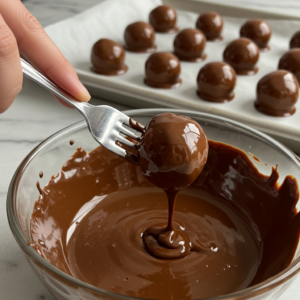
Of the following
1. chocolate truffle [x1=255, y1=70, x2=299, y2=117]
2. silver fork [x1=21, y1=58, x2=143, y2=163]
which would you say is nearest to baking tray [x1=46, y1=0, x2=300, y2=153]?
chocolate truffle [x1=255, y1=70, x2=299, y2=117]

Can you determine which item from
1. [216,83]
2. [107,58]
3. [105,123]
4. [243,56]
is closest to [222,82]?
[216,83]

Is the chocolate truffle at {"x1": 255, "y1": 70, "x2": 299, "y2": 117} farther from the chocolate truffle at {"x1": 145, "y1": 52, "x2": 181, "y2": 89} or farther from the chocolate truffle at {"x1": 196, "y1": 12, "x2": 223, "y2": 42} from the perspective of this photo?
the chocolate truffle at {"x1": 196, "y1": 12, "x2": 223, "y2": 42}

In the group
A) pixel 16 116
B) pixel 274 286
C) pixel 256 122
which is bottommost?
pixel 16 116

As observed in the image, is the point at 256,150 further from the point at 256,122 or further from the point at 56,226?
the point at 56,226

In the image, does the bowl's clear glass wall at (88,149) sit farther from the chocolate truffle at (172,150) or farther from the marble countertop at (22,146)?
the chocolate truffle at (172,150)

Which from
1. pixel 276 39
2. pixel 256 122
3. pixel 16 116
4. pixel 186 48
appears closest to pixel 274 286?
pixel 256 122

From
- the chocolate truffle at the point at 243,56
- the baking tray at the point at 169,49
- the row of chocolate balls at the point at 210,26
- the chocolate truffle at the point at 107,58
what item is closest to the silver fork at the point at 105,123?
the baking tray at the point at 169,49

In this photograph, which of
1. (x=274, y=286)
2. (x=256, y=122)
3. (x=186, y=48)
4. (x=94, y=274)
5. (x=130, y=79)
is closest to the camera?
(x=274, y=286)

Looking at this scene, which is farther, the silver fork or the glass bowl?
the silver fork
